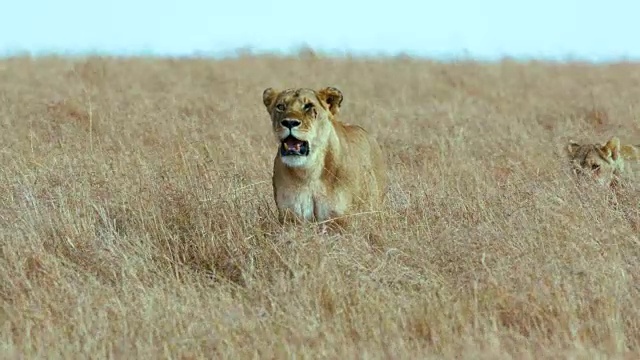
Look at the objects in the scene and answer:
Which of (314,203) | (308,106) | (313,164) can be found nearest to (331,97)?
(308,106)

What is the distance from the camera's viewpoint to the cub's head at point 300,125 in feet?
21.1

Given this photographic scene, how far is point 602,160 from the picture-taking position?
8.84 m

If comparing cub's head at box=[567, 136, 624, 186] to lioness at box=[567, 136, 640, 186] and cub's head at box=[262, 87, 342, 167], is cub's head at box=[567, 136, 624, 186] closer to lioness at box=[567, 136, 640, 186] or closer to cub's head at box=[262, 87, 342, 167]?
lioness at box=[567, 136, 640, 186]

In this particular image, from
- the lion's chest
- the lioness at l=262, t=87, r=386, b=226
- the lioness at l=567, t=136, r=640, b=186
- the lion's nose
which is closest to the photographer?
the lion's nose

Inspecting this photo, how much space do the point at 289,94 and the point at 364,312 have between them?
1.77 metres

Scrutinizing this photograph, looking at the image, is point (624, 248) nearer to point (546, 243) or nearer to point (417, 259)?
point (546, 243)

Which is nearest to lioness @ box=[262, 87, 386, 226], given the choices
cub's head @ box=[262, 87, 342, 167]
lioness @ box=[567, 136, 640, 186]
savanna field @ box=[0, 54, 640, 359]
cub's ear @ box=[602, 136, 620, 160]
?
cub's head @ box=[262, 87, 342, 167]

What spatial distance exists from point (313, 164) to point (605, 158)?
3164 mm

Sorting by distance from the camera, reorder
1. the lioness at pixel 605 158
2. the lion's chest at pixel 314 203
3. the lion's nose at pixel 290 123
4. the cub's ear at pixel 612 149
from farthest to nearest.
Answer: the cub's ear at pixel 612 149
the lioness at pixel 605 158
the lion's chest at pixel 314 203
the lion's nose at pixel 290 123

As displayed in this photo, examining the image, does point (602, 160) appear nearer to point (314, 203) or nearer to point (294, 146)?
point (314, 203)

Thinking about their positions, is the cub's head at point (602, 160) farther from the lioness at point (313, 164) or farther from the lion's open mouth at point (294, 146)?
the lion's open mouth at point (294, 146)

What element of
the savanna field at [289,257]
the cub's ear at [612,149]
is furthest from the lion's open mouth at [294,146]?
the cub's ear at [612,149]

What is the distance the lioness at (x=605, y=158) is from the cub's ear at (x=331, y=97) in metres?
2.35

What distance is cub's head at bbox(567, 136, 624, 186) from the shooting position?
860 centimetres
